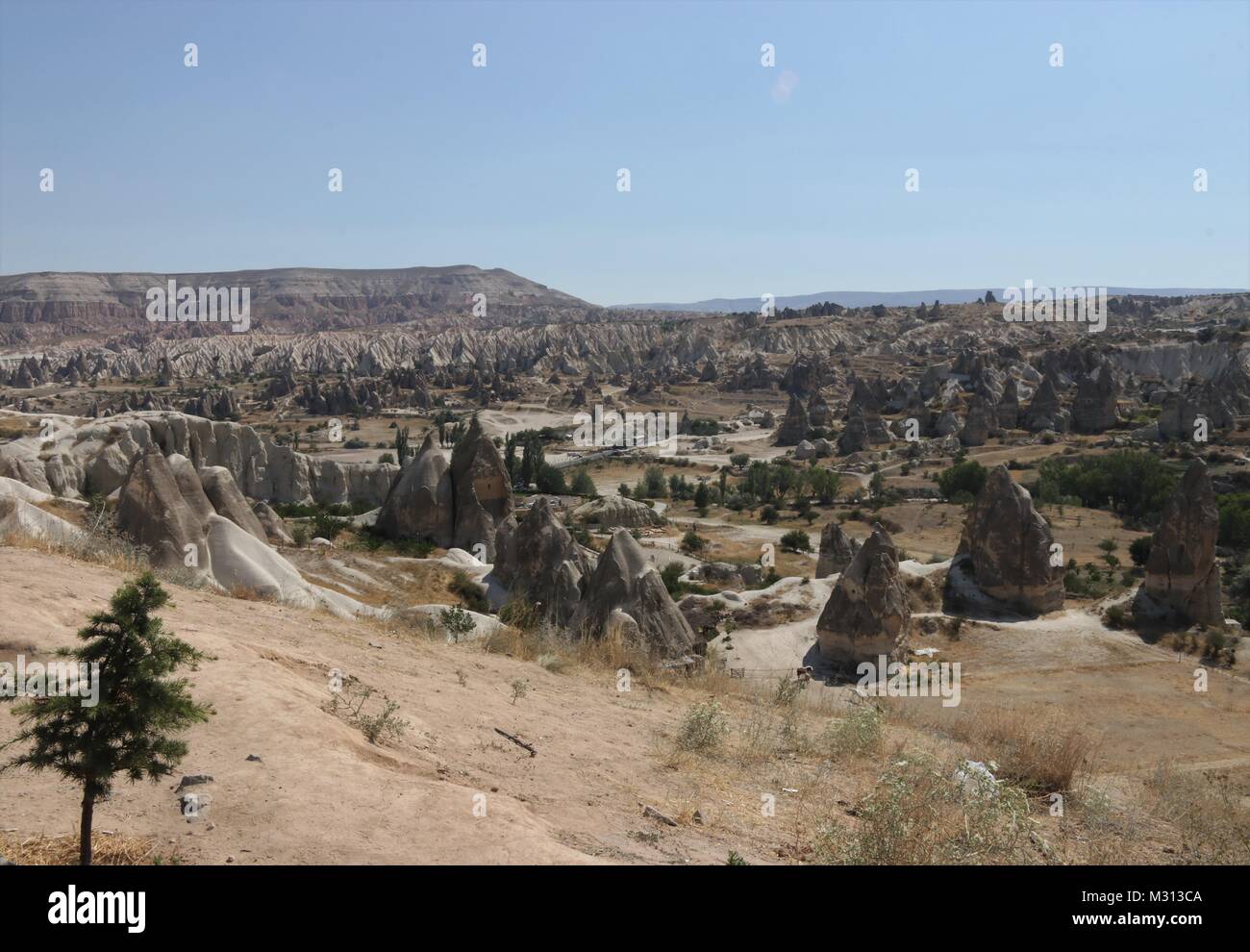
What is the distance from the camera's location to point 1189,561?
76.5 ft

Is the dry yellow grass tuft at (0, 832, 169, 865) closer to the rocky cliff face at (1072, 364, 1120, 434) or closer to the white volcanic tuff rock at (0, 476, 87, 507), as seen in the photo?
the white volcanic tuff rock at (0, 476, 87, 507)

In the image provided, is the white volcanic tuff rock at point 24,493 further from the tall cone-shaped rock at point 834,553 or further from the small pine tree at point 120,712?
the tall cone-shaped rock at point 834,553

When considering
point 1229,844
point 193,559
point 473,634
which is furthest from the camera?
point 193,559

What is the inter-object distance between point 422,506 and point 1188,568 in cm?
1821

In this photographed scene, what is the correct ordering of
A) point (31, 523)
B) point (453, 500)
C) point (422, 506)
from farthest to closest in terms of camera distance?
1. point (453, 500)
2. point (422, 506)
3. point (31, 523)

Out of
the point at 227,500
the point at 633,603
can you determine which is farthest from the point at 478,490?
the point at 633,603

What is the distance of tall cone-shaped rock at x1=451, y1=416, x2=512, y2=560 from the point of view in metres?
24.4

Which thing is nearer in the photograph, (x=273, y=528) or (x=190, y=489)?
(x=190, y=489)

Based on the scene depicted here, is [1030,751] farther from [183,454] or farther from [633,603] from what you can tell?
[183,454]

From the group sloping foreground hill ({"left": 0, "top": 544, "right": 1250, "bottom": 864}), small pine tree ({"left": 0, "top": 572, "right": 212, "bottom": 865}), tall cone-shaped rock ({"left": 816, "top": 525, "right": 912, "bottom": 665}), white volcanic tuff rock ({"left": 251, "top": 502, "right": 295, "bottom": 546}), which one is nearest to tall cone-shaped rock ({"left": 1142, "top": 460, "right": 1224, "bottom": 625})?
tall cone-shaped rock ({"left": 816, "top": 525, "right": 912, "bottom": 665})
